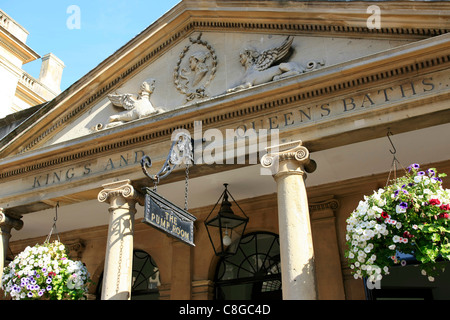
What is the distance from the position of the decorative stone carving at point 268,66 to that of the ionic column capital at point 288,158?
1364 mm

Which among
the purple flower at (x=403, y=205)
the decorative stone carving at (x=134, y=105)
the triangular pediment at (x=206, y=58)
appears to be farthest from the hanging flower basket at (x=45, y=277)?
the purple flower at (x=403, y=205)

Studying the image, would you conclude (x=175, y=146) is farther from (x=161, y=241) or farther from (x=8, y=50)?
(x=8, y=50)

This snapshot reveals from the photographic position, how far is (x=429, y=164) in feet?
29.0

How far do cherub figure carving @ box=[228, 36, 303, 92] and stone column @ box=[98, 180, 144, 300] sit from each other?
107 inches

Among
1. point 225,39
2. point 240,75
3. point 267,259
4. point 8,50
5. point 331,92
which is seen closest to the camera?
point 331,92

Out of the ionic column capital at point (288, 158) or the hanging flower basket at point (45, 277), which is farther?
the hanging flower basket at point (45, 277)

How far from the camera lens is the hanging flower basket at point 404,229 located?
5.47 meters

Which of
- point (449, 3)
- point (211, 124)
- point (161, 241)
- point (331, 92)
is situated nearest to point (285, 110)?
point (331, 92)

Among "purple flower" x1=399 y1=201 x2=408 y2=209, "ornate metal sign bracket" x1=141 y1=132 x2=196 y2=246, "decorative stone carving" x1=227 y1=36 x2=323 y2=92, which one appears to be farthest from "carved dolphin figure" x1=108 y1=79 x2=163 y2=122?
"purple flower" x1=399 y1=201 x2=408 y2=209

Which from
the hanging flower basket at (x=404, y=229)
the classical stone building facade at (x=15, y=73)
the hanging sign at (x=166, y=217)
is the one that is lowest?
the hanging flower basket at (x=404, y=229)

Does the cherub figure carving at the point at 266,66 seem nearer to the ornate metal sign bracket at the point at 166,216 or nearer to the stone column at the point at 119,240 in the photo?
the ornate metal sign bracket at the point at 166,216

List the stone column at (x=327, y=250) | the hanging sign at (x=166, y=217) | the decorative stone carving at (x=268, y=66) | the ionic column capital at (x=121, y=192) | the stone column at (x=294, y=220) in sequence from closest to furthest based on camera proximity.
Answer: the hanging sign at (x=166, y=217)
the stone column at (x=294, y=220)
the decorative stone carving at (x=268, y=66)
the ionic column capital at (x=121, y=192)
the stone column at (x=327, y=250)

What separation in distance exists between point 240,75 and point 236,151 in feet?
5.24

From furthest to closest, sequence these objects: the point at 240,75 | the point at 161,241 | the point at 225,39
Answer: the point at 161,241 < the point at 225,39 < the point at 240,75
